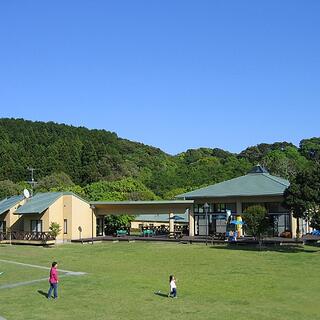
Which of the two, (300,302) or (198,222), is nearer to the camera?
(300,302)

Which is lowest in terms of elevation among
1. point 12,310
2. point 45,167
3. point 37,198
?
point 12,310

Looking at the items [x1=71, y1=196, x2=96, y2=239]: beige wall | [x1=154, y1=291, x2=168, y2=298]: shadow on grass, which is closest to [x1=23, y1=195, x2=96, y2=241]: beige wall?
[x1=71, y1=196, x2=96, y2=239]: beige wall

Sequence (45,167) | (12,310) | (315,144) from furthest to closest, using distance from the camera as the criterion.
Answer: (315,144) → (45,167) → (12,310)

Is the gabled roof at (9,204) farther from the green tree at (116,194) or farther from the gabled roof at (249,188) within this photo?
the gabled roof at (249,188)

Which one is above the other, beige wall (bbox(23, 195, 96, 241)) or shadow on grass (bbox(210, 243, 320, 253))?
beige wall (bbox(23, 195, 96, 241))

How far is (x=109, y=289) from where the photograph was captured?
24953 mm

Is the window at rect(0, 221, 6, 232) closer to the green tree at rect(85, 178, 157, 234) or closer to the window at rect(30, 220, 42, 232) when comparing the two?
the window at rect(30, 220, 42, 232)

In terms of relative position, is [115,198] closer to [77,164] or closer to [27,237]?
[27,237]

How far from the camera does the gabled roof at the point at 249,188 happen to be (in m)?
50.9

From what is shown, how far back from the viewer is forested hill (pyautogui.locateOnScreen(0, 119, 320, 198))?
354 feet

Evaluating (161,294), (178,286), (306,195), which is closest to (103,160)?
(306,195)

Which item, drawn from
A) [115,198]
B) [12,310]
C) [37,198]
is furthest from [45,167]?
[12,310]

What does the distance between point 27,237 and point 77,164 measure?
6483 centimetres

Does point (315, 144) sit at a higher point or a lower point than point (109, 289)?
higher
